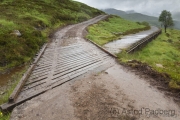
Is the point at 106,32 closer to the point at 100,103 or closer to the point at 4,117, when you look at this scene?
the point at 100,103

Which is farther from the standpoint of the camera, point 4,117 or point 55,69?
point 55,69

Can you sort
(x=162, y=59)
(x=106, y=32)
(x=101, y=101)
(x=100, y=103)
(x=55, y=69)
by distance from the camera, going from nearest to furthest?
(x=100, y=103)
(x=101, y=101)
(x=55, y=69)
(x=162, y=59)
(x=106, y=32)

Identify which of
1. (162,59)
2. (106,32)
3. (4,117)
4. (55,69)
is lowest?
(162,59)

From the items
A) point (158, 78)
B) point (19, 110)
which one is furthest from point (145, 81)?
point (19, 110)

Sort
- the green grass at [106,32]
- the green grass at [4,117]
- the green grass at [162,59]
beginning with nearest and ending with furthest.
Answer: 1. the green grass at [4,117]
2. the green grass at [162,59]
3. the green grass at [106,32]

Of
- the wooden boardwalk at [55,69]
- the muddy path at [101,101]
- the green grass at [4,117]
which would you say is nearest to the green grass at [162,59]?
the muddy path at [101,101]

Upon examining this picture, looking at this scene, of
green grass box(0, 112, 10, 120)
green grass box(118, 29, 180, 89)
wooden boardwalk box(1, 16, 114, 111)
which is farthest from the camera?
green grass box(118, 29, 180, 89)

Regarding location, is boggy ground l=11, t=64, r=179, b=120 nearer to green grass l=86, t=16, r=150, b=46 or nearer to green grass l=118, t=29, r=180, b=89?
green grass l=118, t=29, r=180, b=89

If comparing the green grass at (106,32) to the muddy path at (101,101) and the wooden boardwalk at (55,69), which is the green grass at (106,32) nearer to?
the wooden boardwalk at (55,69)

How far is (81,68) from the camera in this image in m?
9.71

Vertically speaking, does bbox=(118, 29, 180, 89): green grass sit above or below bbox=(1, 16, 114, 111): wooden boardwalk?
below

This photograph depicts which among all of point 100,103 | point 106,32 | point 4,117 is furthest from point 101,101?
point 106,32

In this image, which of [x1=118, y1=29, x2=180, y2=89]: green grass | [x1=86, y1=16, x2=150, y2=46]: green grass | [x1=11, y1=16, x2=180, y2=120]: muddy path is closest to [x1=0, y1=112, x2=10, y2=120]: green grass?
[x1=11, y1=16, x2=180, y2=120]: muddy path

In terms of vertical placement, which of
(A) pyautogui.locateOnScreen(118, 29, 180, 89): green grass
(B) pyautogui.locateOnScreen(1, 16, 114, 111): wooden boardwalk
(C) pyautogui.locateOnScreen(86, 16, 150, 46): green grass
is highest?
(C) pyautogui.locateOnScreen(86, 16, 150, 46): green grass
